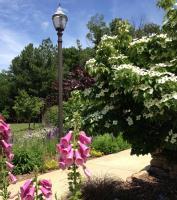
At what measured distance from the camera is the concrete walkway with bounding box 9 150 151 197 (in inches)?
344

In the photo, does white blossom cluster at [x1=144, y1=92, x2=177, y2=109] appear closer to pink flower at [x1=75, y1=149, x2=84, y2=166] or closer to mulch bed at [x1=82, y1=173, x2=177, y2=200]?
mulch bed at [x1=82, y1=173, x2=177, y2=200]

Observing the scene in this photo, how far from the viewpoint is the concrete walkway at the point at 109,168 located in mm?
8750

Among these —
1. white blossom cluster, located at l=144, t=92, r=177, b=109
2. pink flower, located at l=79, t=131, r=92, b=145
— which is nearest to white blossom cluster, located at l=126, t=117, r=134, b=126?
white blossom cluster, located at l=144, t=92, r=177, b=109

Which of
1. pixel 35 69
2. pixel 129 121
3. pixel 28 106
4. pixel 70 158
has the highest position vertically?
pixel 35 69

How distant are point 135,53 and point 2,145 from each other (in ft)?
13.1

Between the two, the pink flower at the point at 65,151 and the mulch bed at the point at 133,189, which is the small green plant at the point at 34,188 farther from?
the mulch bed at the point at 133,189

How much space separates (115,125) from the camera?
6812 mm

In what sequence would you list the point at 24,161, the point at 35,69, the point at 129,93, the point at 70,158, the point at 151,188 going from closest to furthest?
1. the point at 70,158
2. the point at 129,93
3. the point at 151,188
4. the point at 24,161
5. the point at 35,69

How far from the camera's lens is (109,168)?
34.8 ft

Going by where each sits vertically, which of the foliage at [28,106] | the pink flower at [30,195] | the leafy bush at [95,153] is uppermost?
the foliage at [28,106]

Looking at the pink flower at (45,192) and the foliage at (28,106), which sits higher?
the foliage at (28,106)

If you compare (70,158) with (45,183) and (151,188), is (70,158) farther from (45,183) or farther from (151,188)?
(151,188)

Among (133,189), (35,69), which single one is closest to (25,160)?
(133,189)

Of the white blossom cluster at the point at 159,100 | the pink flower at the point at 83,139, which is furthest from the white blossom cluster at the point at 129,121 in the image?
the pink flower at the point at 83,139
